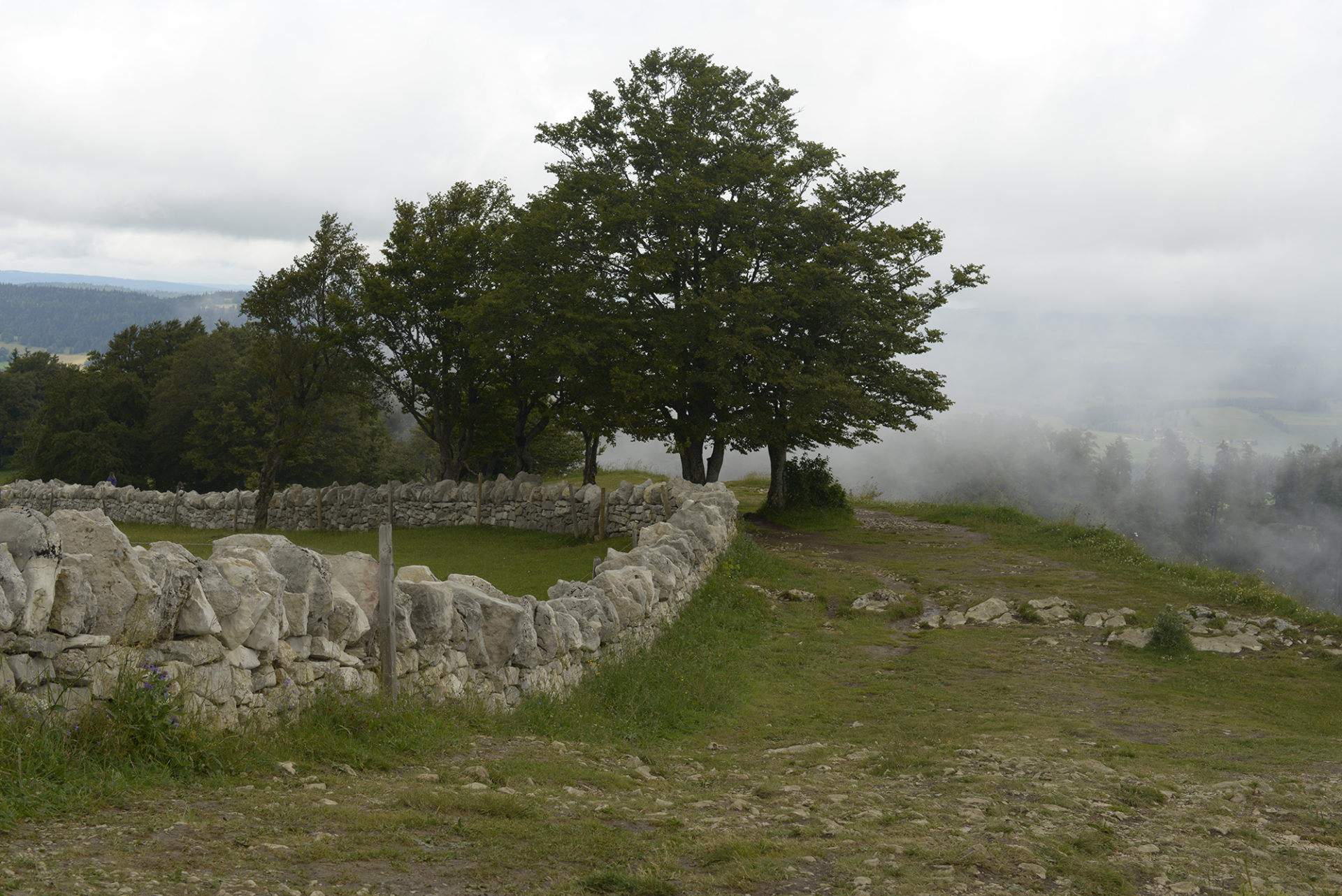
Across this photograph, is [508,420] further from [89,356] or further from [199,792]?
[89,356]

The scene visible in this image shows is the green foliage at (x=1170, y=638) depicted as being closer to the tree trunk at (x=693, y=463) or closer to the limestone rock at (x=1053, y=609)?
the limestone rock at (x=1053, y=609)

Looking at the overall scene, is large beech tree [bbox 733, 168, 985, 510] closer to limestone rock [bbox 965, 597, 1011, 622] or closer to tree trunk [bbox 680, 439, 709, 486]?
tree trunk [bbox 680, 439, 709, 486]

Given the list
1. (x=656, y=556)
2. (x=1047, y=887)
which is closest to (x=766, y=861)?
(x=1047, y=887)

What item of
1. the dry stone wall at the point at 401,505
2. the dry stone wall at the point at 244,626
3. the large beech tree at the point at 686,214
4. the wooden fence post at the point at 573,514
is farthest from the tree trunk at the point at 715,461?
the dry stone wall at the point at 244,626

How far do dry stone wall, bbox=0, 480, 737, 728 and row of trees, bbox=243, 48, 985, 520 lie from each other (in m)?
16.3

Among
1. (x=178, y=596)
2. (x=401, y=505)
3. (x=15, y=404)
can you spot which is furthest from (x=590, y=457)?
(x=15, y=404)

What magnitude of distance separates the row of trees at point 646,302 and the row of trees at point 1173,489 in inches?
1916

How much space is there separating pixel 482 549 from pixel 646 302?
30.0 feet

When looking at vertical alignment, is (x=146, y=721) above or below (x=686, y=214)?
below

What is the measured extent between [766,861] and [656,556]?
327 inches

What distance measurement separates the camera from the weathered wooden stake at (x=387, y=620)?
21.7 ft

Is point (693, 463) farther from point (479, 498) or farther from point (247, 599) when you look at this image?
point (247, 599)

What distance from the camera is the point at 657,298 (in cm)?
2702

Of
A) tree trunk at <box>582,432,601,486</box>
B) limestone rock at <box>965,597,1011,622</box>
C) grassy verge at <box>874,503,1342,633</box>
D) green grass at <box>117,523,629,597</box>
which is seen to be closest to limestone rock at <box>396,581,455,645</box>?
green grass at <box>117,523,629,597</box>
